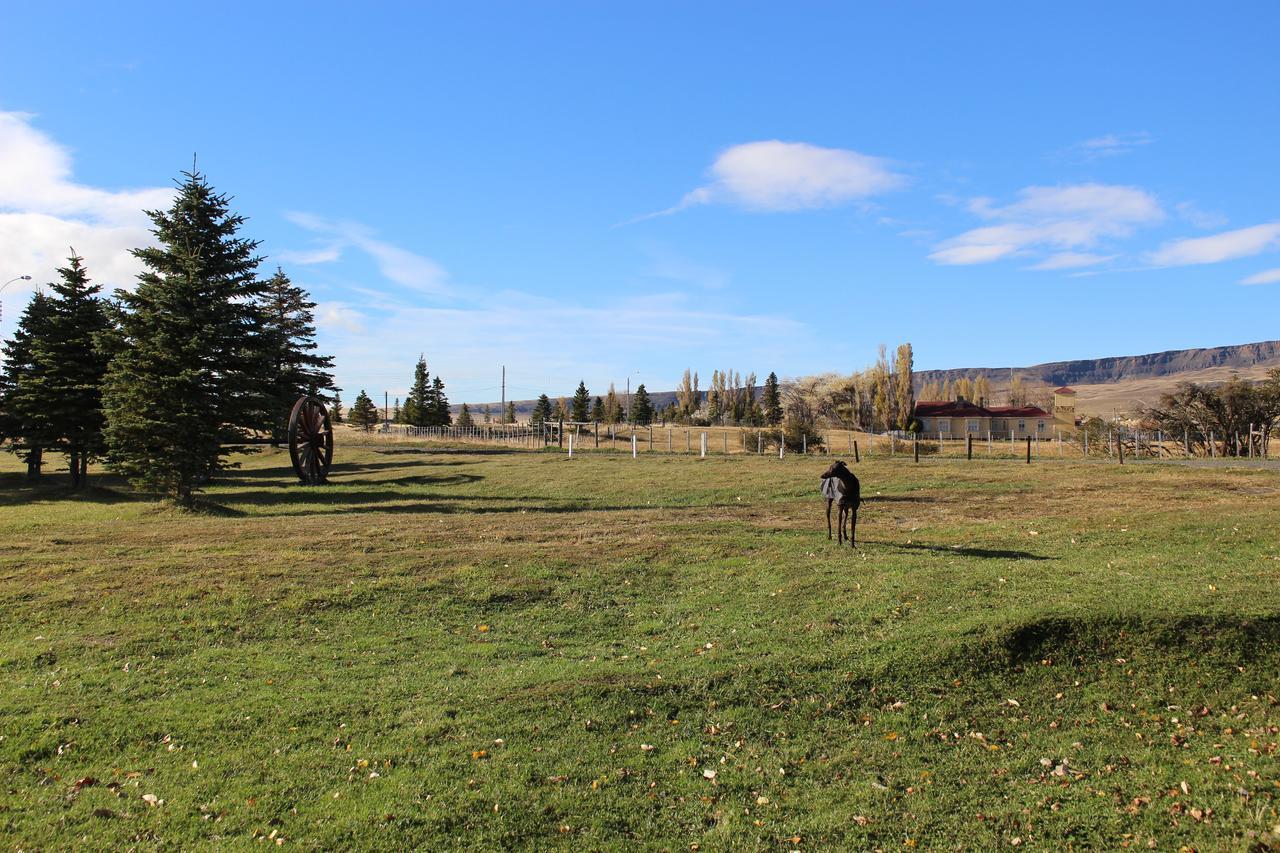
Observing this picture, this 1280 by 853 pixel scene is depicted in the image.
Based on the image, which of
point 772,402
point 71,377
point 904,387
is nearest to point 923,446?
point 904,387

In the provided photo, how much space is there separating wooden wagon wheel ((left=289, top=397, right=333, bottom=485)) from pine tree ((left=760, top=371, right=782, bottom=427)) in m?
72.9

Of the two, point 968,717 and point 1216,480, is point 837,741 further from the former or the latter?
point 1216,480

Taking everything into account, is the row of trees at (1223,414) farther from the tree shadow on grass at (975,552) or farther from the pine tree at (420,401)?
the pine tree at (420,401)

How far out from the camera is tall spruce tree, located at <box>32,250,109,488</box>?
32.6 meters

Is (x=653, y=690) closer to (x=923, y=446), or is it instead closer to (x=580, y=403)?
(x=923, y=446)

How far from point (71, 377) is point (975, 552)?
3462cm

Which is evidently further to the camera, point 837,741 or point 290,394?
point 290,394

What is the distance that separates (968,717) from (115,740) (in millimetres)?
7974

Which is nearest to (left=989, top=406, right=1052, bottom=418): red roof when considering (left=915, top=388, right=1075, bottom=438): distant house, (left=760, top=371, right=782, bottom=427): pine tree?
(left=915, top=388, right=1075, bottom=438): distant house

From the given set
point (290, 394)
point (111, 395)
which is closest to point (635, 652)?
point (111, 395)

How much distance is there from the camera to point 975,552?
15000 mm

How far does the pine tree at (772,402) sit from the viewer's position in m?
103

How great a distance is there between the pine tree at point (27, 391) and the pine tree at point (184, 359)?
28.5ft

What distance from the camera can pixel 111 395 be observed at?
25.8 m
